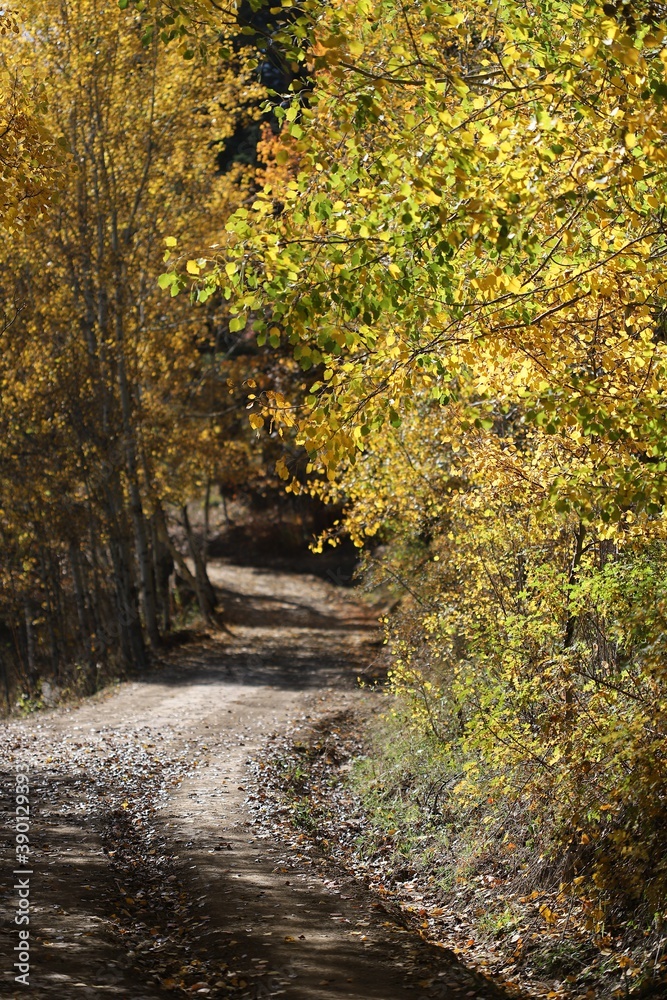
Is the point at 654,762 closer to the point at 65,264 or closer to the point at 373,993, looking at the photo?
the point at 373,993

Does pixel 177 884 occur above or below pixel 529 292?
below

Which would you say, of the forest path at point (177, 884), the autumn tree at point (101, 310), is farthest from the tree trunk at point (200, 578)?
the forest path at point (177, 884)

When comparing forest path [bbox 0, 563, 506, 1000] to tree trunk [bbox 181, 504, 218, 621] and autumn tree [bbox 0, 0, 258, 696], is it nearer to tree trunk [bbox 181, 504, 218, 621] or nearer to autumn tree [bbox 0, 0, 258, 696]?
autumn tree [bbox 0, 0, 258, 696]

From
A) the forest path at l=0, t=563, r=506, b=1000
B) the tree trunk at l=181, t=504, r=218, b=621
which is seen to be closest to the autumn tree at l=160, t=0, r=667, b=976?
the forest path at l=0, t=563, r=506, b=1000

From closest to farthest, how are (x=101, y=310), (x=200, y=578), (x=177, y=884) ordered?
1. (x=177, y=884)
2. (x=101, y=310)
3. (x=200, y=578)

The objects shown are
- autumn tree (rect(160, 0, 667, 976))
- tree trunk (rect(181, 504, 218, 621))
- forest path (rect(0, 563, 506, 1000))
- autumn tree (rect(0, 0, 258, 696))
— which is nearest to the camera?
autumn tree (rect(160, 0, 667, 976))

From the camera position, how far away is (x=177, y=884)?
791cm

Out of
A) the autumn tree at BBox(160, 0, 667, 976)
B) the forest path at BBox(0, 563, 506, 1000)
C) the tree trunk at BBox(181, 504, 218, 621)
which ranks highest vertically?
the autumn tree at BBox(160, 0, 667, 976)

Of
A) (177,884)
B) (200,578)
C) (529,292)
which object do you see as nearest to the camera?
(529,292)

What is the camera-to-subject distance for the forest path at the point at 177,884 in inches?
240

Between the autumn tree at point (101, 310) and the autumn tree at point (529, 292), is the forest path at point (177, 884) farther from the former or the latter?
the autumn tree at point (101, 310)

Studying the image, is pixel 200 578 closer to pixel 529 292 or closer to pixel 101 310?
pixel 101 310

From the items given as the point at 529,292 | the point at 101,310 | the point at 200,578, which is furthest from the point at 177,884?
the point at 200,578

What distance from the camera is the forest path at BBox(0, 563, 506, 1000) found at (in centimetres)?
609
